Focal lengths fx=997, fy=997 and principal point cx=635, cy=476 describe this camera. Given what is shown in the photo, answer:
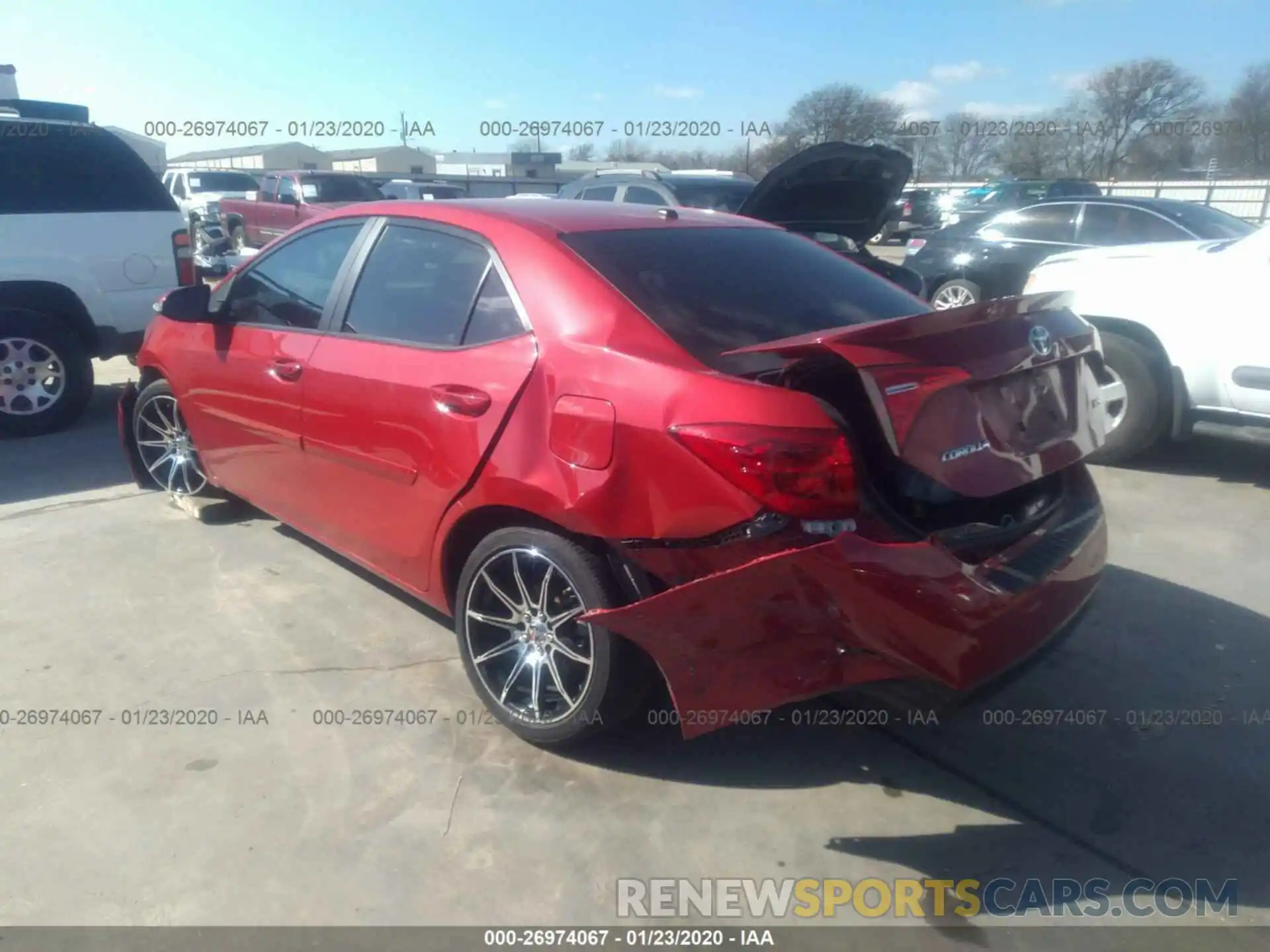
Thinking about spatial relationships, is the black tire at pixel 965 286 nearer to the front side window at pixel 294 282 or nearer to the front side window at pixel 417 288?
the front side window at pixel 294 282

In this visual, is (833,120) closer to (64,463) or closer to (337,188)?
(337,188)

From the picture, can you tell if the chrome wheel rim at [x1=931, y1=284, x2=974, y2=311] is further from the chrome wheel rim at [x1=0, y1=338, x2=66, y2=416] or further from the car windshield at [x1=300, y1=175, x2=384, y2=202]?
the car windshield at [x1=300, y1=175, x2=384, y2=202]

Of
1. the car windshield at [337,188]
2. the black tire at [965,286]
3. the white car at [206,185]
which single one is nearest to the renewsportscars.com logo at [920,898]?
the black tire at [965,286]

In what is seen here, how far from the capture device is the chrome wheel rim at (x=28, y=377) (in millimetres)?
6609

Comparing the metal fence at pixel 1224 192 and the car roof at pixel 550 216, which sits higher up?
the car roof at pixel 550 216

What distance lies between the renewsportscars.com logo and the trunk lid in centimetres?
103

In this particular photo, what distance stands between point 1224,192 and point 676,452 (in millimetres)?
31253

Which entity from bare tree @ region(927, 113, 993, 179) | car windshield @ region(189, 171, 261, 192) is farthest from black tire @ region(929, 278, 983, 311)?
bare tree @ region(927, 113, 993, 179)

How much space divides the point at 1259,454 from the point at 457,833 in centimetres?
603

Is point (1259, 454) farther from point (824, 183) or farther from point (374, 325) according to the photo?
point (374, 325)

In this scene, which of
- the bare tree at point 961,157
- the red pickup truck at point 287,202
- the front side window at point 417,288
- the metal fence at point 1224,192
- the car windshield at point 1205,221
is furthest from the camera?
the bare tree at point 961,157

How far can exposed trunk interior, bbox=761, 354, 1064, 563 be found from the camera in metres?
Answer: 2.57

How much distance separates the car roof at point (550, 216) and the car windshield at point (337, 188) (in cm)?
1441

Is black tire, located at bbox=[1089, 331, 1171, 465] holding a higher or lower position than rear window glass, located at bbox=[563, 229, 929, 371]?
lower
